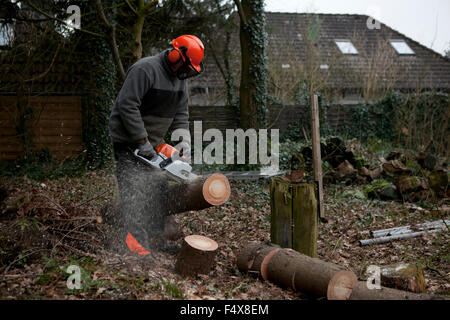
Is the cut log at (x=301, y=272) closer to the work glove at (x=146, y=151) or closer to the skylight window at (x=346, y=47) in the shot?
the work glove at (x=146, y=151)

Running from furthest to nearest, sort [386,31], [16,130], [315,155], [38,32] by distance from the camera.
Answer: [386,31] → [16,130] → [38,32] → [315,155]

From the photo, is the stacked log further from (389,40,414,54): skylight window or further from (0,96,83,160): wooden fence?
(389,40,414,54): skylight window

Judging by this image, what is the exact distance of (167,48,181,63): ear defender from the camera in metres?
3.97

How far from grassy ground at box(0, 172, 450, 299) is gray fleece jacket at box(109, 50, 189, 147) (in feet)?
3.32

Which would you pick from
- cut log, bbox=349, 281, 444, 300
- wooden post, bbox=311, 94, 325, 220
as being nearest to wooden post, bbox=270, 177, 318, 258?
cut log, bbox=349, 281, 444, 300

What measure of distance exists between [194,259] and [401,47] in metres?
21.0

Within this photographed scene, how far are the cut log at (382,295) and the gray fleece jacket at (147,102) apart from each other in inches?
91.4

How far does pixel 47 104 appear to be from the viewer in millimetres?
10773

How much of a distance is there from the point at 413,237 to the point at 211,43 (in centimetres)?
960

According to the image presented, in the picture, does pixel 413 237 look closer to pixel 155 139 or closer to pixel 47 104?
pixel 155 139

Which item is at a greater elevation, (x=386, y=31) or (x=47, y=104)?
(x=386, y=31)

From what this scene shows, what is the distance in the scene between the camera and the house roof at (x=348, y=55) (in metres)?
15.7
